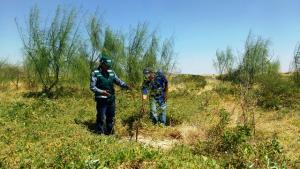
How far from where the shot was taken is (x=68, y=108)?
46.3 ft

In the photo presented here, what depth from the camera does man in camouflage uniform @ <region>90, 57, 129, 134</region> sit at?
31.8 feet

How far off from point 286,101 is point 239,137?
9.16m

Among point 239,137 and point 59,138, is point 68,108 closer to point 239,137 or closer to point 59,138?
point 59,138

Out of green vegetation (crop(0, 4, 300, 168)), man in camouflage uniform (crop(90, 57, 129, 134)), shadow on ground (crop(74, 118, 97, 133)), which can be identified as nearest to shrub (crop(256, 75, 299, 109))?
green vegetation (crop(0, 4, 300, 168))

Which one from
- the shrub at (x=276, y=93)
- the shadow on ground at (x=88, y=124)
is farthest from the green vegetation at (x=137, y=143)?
the shrub at (x=276, y=93)

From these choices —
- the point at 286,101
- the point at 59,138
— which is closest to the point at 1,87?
the point at 286,101

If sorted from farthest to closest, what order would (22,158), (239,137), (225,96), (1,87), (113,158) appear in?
(1,87) → (225,96) → (239,137) → (22,158) → (113,158)

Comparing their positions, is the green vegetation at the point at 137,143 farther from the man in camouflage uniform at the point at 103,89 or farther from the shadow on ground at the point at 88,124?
the man in camouflage uniform at the point at 103,89

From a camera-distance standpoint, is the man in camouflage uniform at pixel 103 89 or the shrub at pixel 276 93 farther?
the shrub at pixel 276 93

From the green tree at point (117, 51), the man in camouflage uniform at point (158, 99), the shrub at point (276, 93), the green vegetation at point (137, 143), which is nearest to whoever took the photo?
the green vegetation at point (137, 143)

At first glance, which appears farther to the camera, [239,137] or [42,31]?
[42,31]

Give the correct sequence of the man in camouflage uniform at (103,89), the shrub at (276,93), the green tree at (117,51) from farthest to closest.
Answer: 1. the green tree at (117,51)
2. the shrub at (276,93)
3. the man in camouflage uniform at (103,89)

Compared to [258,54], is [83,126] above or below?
below

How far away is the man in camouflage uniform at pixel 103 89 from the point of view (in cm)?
968
